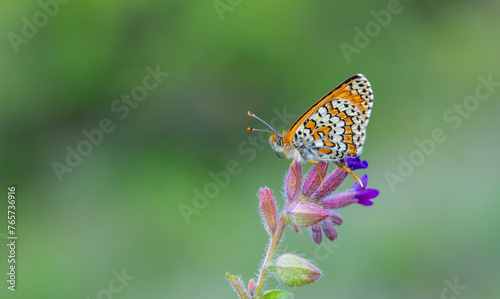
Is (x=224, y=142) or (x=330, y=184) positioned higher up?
(x=224, y=142)

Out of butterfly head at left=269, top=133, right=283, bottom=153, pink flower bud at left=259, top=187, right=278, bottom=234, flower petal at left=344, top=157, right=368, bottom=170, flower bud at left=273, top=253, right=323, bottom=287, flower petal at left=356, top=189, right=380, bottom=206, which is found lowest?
flower bud at left=273, top=253, right=323, bottom=287

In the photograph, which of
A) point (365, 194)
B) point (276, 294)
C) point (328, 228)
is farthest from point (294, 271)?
point (365, 194)

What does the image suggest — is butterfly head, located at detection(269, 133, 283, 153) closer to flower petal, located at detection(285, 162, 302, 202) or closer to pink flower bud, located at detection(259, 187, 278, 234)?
flower petal, located at detection(285, 162, 302, 202)

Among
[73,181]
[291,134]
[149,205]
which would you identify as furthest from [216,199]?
[291,134]

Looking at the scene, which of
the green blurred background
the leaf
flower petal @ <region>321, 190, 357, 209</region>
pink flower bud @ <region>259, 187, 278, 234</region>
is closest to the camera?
the leaf

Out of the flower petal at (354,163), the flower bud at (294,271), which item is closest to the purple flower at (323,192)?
the flower petal at (354,163)

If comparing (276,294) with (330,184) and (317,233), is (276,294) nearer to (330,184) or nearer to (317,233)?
(317,233)

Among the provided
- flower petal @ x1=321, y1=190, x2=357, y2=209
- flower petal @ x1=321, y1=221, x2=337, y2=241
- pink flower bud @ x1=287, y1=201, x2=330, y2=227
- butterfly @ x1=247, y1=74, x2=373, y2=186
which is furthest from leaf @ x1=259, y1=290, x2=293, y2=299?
butterfly @ x1=247, y1=74, x2=373, y2=186
